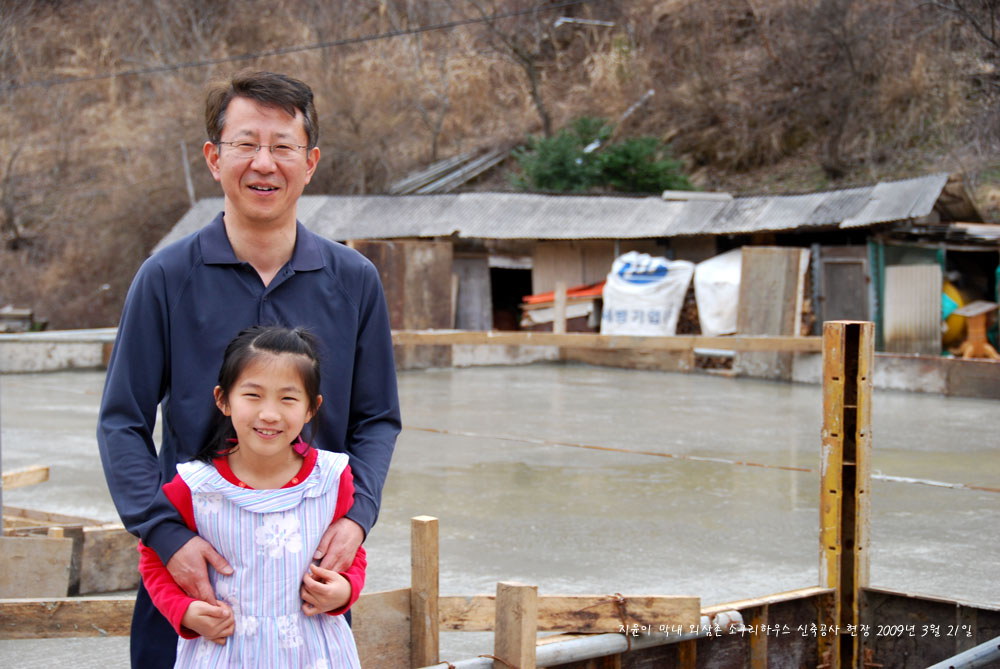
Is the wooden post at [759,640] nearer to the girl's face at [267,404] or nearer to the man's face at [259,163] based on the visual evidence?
the girl's face at [267,404]

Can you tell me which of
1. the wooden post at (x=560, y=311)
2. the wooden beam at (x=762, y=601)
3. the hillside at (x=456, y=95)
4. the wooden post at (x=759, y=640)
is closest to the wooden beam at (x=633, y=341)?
the wooden beam at (x=762, y=601)

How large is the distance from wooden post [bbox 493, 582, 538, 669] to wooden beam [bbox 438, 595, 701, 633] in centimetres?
35

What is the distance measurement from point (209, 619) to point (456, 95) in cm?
3136

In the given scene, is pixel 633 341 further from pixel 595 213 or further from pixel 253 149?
pixel 253 149

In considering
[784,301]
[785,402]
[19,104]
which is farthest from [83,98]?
[785,402]

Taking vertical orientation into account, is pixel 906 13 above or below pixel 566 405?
above

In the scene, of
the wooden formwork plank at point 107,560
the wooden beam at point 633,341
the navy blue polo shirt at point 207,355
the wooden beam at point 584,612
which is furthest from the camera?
the wooden beam at point 633,341

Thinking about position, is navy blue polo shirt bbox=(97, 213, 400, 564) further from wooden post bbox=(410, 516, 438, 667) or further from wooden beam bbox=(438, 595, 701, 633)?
wooden beam bbox=(438, 595, 701, 633)

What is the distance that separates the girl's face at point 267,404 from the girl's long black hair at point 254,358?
0.01 metres

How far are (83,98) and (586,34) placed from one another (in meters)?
17.9

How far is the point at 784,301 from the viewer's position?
16.7 metres

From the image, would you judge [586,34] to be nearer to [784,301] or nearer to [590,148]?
[590,148]

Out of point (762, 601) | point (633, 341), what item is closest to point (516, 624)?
point (762, 601)

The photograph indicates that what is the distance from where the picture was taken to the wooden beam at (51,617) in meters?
3.31
